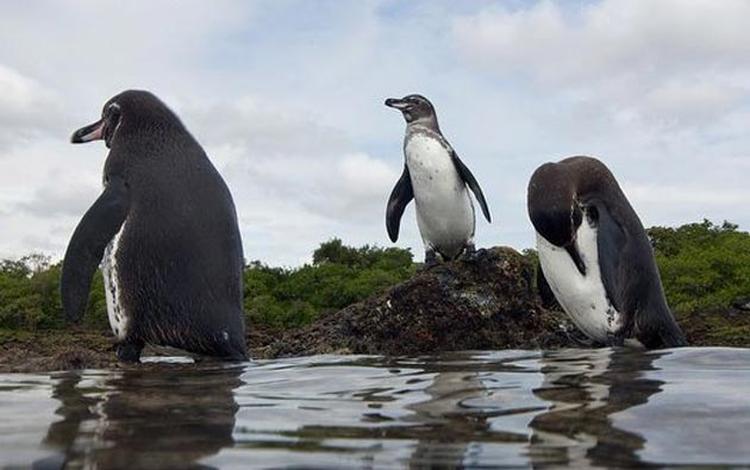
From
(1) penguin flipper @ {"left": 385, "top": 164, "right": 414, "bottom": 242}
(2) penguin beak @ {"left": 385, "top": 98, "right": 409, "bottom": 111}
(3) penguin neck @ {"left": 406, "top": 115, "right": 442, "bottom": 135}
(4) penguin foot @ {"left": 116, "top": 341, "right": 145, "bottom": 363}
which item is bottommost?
(4) penguin foot @ {"left": 116, "top": 341, "right": 145, "bottom": 363}

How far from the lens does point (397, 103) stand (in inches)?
449

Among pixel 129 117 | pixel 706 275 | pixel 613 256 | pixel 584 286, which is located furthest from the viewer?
pixel 706 275

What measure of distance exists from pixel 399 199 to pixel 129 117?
5.95 meters

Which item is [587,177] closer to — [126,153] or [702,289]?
[126,153]

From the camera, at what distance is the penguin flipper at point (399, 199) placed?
11.2 meters

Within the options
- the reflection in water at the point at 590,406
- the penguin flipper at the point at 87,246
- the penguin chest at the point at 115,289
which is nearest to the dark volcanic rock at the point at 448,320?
the penguin chest at the point at 115,289

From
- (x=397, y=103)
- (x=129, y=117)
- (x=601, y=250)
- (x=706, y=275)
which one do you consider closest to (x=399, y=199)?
(x=397, y=103)

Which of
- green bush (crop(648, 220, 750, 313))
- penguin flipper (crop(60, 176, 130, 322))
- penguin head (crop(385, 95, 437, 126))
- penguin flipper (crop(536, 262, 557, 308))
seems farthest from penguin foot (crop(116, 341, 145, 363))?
green bush (crop(648, 220, 750, 313))

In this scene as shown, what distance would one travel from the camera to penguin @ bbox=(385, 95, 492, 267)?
413 inches

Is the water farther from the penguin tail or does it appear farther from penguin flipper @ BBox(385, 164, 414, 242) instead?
penguin flipper @ BBox(385, 164, 414, 242)

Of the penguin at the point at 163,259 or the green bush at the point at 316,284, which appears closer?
the penguin at the point at 163,259

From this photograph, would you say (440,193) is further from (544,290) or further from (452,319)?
(544,290)

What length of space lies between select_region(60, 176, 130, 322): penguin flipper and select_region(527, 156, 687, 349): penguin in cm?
286

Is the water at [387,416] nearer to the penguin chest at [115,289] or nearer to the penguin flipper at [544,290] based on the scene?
the penguin chest at [115,289]
